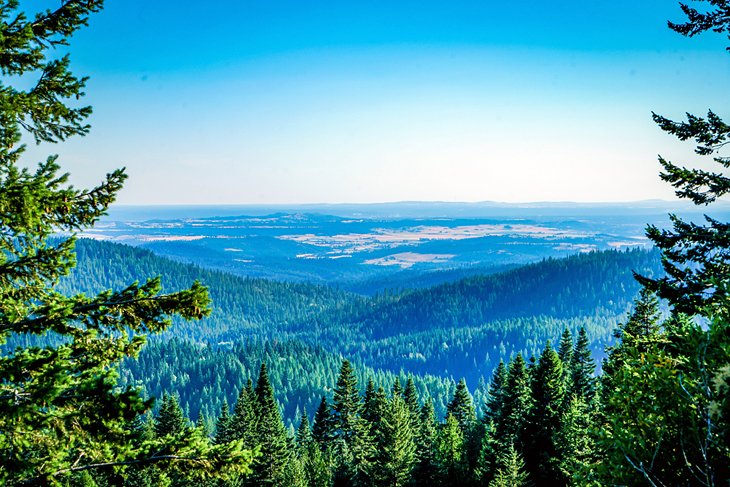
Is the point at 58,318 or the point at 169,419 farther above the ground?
the point at 58,318

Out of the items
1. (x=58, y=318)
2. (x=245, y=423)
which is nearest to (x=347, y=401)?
(x=245, y=423)

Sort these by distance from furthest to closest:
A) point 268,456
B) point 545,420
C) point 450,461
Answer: point 268,456
point 450,461
point 545,420

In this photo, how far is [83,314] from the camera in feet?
24.6

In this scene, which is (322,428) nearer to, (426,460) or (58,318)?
(426,460)

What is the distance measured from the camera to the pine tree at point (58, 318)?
664cm

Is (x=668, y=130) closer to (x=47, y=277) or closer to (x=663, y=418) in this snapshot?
(x=663, y=418)

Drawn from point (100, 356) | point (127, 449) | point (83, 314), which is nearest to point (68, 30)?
point (83, 314)

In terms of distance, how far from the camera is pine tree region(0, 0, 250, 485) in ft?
21.8

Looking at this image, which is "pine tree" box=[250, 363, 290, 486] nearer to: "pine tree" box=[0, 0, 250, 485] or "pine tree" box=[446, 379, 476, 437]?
"pine tree" box=[446, 379, 476, 437]

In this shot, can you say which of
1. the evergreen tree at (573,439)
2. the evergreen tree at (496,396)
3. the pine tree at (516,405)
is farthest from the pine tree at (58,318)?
the evergreen tree at (496,396)

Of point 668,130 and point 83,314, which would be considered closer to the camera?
point 83,314

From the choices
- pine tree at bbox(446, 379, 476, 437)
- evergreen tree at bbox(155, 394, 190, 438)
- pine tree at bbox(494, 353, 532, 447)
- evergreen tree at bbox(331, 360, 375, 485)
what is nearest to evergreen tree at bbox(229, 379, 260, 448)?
evergreen tree at bbox(155, 394, 190, 438)

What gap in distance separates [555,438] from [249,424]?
23.3 metres

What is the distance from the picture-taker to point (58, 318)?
706 cm
